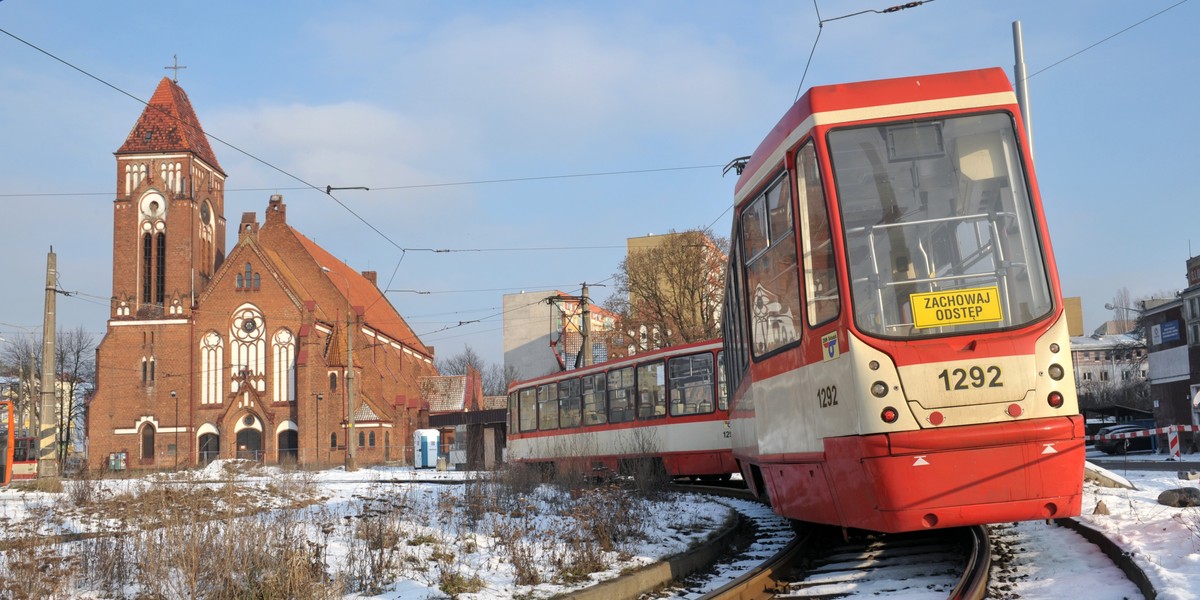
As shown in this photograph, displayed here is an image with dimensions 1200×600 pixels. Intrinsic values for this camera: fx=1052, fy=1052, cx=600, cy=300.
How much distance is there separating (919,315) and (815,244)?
0.96 m

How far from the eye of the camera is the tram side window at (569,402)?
2328 centimetres

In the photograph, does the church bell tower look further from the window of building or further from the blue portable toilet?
the blue portable toilet

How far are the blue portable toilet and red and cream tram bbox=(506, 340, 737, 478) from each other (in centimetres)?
2212

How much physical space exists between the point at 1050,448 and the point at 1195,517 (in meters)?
2.63

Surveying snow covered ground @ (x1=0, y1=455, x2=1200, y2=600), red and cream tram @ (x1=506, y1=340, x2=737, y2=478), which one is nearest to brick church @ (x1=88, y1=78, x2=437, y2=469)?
red and cream tram @ (x1=506, y1=340, x2=737, y2=478)

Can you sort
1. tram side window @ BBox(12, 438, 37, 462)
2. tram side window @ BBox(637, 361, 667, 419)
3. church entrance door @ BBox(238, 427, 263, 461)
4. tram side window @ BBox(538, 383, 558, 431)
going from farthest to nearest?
church entrance door @ BBox(238, 427, 263, 461)
tram side window @ BBox(12, 438, 37, 462)
tram side window @ BBox(538, 383, 558, 431)
tram side window @ BBox(637, 361, 667, 419)

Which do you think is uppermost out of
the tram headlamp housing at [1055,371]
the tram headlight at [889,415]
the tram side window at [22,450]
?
the tram side window at [22,450]

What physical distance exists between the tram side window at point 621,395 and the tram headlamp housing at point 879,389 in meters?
Answer: 14.1

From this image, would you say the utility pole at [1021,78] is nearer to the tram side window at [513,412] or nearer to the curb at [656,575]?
the curb at [656,575]

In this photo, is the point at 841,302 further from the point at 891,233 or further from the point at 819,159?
the point at 819,159

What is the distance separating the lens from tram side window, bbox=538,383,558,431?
24469 mm

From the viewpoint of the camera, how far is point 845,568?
28.8 feet

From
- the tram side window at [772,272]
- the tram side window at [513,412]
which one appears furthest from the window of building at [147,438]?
the tram side window at [772,272]

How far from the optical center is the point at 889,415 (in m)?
6.88
